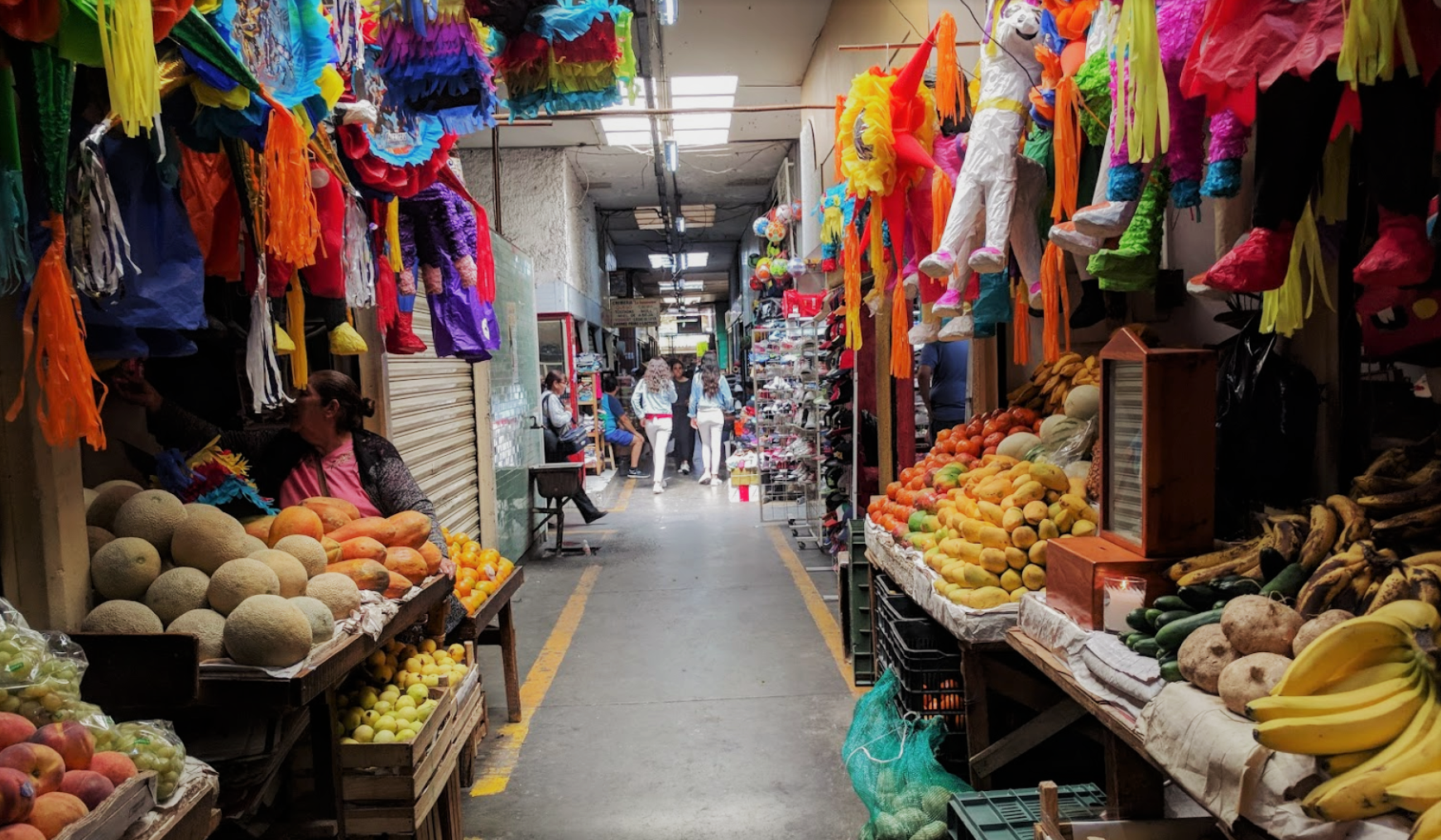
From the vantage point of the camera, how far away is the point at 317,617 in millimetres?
2811

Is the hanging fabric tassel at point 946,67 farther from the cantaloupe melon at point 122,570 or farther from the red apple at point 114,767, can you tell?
the red apple at point 114,767

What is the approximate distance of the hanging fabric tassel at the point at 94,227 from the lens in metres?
2.28

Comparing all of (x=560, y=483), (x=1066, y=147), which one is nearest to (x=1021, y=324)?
(x=1066, y=147)

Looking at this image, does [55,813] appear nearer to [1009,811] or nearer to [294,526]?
[294,526]

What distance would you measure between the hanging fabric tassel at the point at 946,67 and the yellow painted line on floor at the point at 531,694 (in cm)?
386

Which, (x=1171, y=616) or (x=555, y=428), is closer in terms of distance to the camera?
(x=1171, y=616)

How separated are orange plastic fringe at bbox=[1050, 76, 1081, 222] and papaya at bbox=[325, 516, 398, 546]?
292 centimetres

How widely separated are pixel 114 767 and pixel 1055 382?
429cm

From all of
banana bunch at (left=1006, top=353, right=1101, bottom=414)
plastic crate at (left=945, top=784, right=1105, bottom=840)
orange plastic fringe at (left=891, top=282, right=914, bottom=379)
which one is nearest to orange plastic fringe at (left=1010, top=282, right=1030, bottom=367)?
banana bunch at (left=1006, top=353, right=1101, bottom=414)

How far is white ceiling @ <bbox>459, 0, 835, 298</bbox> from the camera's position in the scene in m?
9.62

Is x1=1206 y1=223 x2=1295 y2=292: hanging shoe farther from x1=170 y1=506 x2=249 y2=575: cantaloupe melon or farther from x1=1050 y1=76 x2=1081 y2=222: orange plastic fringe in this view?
x1=170 y1=506 x2=249 y2=575: cantaloupe melon

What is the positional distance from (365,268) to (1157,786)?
3573 mm

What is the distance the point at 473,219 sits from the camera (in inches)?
200

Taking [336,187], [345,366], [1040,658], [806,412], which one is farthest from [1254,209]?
[806,412]
